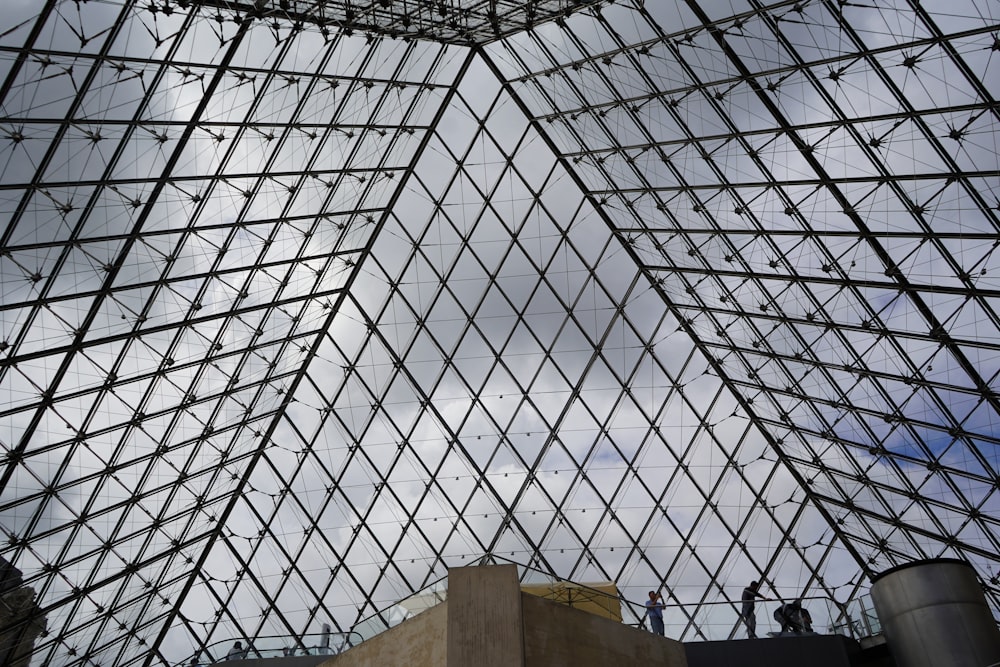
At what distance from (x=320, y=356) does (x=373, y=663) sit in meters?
23.7

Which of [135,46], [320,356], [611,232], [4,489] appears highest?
[611,232]

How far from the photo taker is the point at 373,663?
59.7 ft

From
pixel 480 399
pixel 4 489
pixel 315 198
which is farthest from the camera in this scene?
pixel 480 399

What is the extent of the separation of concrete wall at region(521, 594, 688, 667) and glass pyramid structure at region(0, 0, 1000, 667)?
20.7 feet

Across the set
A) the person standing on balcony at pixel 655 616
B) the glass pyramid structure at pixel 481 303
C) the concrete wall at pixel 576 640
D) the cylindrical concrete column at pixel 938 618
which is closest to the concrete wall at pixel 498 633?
the concrete wall at pixel 576 640

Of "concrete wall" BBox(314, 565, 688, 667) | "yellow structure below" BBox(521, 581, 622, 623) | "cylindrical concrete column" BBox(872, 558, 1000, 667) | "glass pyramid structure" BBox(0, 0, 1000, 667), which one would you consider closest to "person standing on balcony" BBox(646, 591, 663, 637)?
"glass pyramid structure" BBox(0, 0, 1000, 667)

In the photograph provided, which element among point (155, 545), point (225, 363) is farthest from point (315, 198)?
point (155, 545)

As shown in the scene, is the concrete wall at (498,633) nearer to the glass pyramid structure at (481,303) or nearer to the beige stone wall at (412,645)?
the beige stone wall at (412,645)

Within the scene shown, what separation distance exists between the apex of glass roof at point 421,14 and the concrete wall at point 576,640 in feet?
53.3

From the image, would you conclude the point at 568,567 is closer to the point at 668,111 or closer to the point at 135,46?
the point at 668,111

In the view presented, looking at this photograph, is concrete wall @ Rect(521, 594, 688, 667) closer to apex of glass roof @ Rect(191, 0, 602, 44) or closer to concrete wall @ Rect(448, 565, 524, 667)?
concrete wall @ Rect(448, 565, 524, 667)

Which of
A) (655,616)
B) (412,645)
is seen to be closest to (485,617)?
(412,645)

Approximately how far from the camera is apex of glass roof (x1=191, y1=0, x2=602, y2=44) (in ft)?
72.4

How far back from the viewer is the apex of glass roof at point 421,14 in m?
22.1
